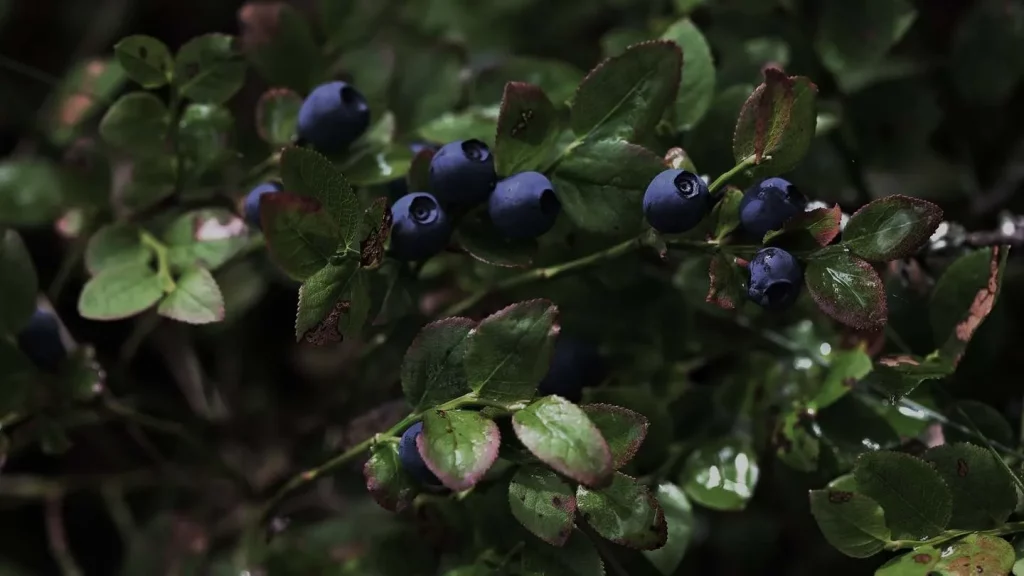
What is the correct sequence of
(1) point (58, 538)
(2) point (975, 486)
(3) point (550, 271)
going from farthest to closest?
(1) point (58, 538)
(3) point (550, 271)
(2) point (975, 486)

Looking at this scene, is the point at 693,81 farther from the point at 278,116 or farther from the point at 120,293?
the point at 120,293

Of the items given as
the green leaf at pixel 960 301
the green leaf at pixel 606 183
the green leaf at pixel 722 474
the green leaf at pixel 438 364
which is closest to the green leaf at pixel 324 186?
the green leaf at pixel 438 364

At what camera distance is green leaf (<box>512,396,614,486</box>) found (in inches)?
26.3

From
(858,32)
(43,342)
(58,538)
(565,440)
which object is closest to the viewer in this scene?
(565,440)

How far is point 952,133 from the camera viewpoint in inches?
55.7

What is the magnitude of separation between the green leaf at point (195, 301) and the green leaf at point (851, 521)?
554 mm

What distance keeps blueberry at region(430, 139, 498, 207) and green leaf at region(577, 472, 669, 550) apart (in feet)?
0.92

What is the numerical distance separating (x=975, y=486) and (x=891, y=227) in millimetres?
235

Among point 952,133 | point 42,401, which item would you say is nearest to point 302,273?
point 42,401

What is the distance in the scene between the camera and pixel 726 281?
0.77 meters

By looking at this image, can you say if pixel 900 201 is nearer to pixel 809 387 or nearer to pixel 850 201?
pixel 809 387

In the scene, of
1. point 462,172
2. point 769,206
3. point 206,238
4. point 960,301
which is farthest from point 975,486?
point 206,238

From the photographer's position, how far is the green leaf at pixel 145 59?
0.94 m

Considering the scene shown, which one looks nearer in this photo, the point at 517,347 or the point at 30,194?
the point at 517,347
